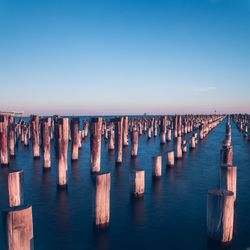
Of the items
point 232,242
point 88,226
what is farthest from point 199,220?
point 88,226

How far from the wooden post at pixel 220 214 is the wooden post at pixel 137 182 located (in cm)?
336

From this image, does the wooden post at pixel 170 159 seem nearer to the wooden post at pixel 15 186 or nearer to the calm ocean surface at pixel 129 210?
the calm ocean surface at pixel 129 210

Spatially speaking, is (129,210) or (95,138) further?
(95,138)

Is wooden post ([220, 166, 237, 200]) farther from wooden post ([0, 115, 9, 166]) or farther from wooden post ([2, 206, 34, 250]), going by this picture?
wooden post ([0, 115, 9, 166])

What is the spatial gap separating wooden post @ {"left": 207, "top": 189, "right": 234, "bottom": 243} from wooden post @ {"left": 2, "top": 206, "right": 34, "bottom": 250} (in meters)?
3.82

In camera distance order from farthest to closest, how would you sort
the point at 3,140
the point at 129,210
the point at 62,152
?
the point at 3,140 < the point at 62,152 < the point at 129,210

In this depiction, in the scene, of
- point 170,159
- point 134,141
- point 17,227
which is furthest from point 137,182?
point 134,141

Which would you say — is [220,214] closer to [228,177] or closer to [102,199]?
[228,177]

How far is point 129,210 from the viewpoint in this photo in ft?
31.3

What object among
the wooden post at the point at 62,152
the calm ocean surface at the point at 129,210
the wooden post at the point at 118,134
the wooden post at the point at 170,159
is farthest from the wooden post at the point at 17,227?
the wooden post at the point at 170,159

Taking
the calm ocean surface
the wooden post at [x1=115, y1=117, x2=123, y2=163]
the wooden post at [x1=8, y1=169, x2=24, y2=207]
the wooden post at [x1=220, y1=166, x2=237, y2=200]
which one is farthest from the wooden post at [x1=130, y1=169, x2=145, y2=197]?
the wooden post at [x1=115, y1=117, x2=123, y2=163]

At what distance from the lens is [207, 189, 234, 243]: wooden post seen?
6.19 meters

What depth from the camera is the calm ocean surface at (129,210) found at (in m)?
7.50

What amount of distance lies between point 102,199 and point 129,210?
9.01ft
